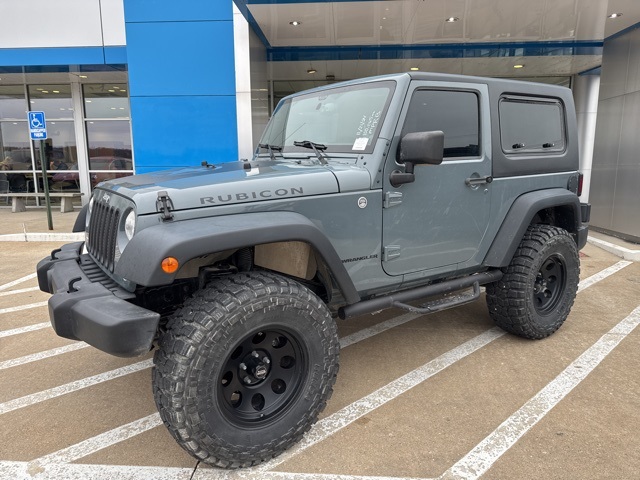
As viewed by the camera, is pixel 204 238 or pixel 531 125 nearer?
A: pixel 204 238

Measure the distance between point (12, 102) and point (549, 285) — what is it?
598 inches

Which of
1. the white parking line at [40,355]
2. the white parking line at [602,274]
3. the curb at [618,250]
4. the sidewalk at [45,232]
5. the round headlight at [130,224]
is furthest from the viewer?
the sidewalk at [45,232]

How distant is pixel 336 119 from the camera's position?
10.5 feet

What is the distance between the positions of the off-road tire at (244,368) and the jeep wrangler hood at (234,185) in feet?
1.41

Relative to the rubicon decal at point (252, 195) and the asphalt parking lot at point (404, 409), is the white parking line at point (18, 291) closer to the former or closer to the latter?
the asphalt parking lot at point (404, 409)

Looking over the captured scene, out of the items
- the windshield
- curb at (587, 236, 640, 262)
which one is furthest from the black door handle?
curb at (587, 236, 640, 262)

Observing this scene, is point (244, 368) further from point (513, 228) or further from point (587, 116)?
point (587, 116)

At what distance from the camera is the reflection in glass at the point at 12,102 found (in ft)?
43.5

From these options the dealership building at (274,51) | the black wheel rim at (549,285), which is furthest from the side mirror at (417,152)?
the dealership building at (274,51)

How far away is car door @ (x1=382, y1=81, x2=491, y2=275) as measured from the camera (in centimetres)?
293

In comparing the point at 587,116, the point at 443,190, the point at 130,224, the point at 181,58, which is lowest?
the point at 130,224

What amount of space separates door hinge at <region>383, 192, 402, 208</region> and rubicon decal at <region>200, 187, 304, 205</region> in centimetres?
58

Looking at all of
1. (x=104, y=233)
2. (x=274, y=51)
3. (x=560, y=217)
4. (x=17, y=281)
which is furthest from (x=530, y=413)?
(x=274, y=51)

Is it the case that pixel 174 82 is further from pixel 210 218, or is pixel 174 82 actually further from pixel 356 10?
pixel 210 218
